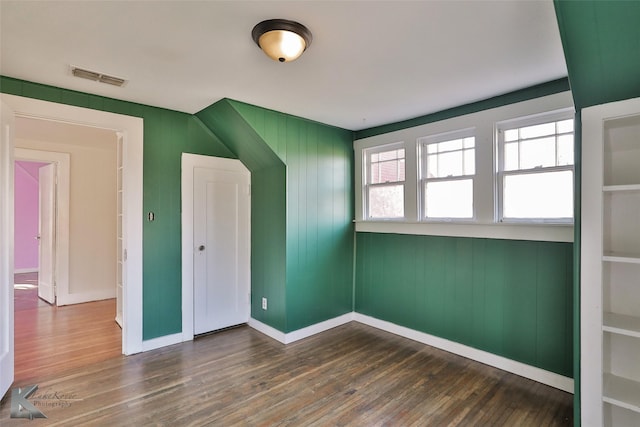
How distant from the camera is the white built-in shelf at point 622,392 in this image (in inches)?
67.3

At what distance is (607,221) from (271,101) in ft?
8.92

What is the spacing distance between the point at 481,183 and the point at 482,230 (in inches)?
17.5

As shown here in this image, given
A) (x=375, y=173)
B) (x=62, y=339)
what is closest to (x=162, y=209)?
(x=62, y=339)

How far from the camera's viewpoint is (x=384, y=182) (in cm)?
392

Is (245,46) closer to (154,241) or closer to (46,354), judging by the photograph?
(154,241)

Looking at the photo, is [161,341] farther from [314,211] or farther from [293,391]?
[314,211]

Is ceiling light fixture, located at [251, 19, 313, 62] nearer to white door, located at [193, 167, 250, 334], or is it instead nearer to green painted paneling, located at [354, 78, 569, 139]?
green painted paneling, located at [354, 78, 569, 139]

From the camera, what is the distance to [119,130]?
120 inches

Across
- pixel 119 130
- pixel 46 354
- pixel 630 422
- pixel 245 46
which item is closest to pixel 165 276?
pixel 46 354

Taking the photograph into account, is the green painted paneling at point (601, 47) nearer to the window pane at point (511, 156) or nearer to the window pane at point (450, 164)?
the window pane at point (511, 156)

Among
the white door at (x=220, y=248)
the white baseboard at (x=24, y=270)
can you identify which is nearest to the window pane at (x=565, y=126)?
the white door at (x=220, y=248)

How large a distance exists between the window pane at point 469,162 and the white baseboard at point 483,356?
1714mm

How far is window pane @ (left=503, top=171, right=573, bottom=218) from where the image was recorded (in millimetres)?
2604

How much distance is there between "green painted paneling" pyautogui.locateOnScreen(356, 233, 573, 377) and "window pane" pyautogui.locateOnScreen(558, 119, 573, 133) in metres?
0.92
